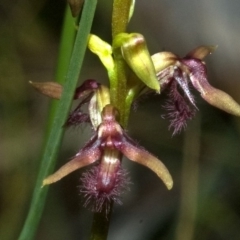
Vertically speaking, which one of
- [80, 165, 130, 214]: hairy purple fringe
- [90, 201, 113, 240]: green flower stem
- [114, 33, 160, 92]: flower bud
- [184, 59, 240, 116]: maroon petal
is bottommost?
[90, 201, 113, 240]: green flower stem

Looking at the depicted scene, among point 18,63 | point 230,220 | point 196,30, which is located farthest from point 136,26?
point 230,220

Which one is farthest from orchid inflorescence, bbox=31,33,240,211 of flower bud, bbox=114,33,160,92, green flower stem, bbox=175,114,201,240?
green flower stem, bbox=175,114,201,240

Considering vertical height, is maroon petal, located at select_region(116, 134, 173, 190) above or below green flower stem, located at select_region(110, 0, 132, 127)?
below

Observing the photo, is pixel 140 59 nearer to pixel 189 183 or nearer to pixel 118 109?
pixel 118 109

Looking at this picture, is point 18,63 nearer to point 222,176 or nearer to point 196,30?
point 196,30

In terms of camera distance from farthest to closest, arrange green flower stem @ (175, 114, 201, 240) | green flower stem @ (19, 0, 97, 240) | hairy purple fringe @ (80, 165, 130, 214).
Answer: green flower stem @ (175, 114, 201, 240)
hairy purple fringe @ (80, 165, 130, 214)
green flower stem @ (19, 0, 97, 240)

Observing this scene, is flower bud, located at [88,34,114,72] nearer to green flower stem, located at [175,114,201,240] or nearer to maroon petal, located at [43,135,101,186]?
maroon petal, located at [43,135,101,186]

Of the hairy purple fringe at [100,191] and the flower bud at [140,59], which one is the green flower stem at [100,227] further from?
the flower bud at [140,59]
